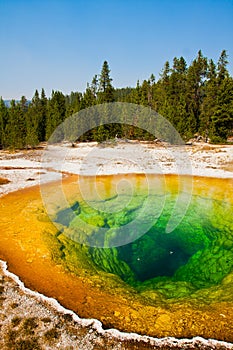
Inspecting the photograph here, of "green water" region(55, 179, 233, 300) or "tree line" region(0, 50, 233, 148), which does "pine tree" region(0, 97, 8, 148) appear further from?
"green water" region(55, 179, 233, 300)

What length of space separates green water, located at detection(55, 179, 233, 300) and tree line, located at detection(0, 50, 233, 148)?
105ft

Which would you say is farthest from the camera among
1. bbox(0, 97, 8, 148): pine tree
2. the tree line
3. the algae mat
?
bbox(0, 97, 8, 148): pine tree

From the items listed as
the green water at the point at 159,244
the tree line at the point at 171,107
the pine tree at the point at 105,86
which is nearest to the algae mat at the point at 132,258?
the green water at the point at 159,244

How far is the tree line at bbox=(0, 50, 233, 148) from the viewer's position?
51.1 metres

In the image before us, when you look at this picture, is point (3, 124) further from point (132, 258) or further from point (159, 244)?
point (132, 258)

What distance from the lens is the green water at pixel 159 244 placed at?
13.6 metres

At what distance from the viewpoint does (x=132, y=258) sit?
16.4 meters

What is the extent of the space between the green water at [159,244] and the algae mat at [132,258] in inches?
2.3

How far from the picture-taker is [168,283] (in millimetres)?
13539

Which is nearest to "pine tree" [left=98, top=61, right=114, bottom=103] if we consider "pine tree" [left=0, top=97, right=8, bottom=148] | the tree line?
the tree line

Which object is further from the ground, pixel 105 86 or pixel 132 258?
pixel 105 86

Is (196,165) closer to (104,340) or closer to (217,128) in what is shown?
(217,128)

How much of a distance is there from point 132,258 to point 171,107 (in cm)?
4239

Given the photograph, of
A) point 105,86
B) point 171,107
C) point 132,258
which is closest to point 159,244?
point 132,258
